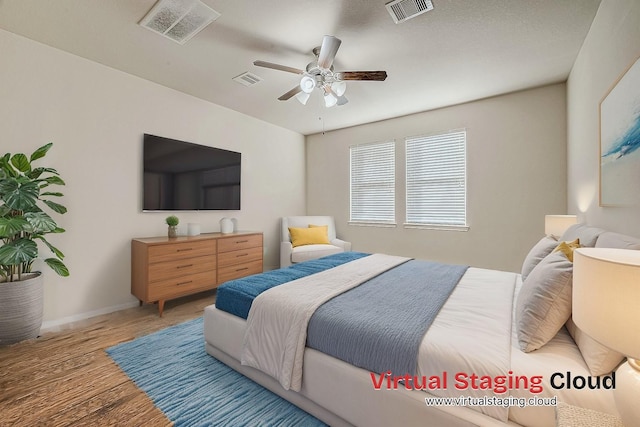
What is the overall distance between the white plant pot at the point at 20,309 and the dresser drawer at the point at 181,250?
0.86 metres

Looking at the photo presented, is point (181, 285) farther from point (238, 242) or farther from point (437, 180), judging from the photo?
point (437, 180)

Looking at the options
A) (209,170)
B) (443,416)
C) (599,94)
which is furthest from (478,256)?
(209,170)

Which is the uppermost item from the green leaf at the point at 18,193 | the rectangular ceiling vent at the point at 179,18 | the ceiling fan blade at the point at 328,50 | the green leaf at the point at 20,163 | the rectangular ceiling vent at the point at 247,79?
Answer: the rectangular ceiling vent at the point at 247,79

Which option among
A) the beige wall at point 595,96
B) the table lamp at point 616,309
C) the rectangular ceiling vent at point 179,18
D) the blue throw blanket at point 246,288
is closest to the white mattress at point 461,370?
the table lamp at point 616,309

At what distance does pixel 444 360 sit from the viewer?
116 cm

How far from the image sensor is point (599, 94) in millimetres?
2008

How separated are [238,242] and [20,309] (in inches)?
78.8

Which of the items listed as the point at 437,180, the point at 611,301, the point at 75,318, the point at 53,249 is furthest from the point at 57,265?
the point at 437,180

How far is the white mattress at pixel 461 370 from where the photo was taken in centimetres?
103

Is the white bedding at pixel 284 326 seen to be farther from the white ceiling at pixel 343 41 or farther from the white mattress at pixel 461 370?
the white ceiling at pixel 343 41

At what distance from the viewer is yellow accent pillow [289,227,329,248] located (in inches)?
175

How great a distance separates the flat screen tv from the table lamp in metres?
3.74

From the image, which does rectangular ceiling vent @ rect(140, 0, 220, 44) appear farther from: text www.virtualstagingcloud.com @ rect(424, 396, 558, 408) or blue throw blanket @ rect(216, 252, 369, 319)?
text www.virtualstagingcloud.com @ rect(424, 396, 558, 408)

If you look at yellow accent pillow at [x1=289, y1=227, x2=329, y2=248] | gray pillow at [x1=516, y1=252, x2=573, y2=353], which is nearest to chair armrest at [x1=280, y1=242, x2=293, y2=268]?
yellow accent pillow at [x1=289, y1=227, x2=329, y2=248]
